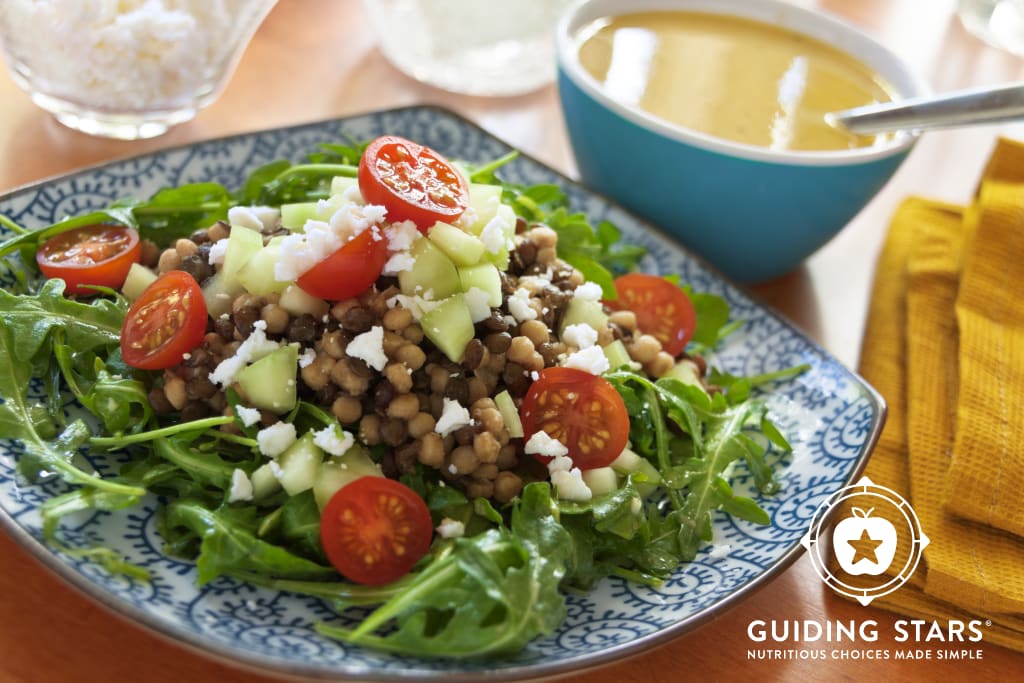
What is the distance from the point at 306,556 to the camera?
1.62 m

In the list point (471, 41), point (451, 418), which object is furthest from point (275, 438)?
point (471, 41)

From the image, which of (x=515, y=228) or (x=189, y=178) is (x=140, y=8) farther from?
(x=515, y=228)

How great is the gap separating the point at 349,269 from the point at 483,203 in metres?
0.40

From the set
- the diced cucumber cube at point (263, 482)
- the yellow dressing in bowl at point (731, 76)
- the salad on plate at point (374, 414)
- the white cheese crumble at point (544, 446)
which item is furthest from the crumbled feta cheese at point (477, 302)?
the yellow dressing in bowl at point (731, 76)

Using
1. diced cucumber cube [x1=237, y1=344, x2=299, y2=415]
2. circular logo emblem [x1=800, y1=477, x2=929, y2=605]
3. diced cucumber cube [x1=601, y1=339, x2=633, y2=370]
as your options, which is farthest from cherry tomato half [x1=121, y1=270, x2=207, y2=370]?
circular logo emblem [x1=800, y1=477, x2=929, y2=605]

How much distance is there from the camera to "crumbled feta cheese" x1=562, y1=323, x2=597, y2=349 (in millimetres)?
1885

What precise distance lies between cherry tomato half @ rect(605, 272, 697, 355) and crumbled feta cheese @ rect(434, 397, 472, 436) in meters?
0.68

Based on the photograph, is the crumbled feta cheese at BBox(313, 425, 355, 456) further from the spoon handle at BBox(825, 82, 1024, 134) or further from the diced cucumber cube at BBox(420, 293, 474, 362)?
the spoon handle at BBox(825, 82, 1024, 134)

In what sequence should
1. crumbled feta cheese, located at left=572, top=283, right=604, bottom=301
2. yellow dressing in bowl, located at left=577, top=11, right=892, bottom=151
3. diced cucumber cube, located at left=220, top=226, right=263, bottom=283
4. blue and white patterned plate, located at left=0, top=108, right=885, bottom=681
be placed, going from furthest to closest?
yellow dressing in bowl, located at left=577, top=11, right=892, bottom=151, crumbled feta cheese, located at left=572, top=283, right=604, bottom=301, diced cucumber cube, located at left=220, top=226, right=263, bottom=283, blue and white patterned plate, located at left=0, top=108, right=885, bottom=681

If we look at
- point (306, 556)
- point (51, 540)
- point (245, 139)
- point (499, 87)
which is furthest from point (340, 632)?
point (499, 87)

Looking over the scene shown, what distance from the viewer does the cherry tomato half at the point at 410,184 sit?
176 cm

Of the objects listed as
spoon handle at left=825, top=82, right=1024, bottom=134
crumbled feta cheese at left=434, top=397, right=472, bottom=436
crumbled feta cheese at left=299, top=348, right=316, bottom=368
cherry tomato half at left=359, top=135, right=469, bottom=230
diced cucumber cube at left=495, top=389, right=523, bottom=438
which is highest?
spoon handle at left=825, top=82, right=1024, bottom=134

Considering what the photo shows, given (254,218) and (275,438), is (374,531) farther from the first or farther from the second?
(254,218)

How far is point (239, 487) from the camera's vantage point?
1.61 meters
